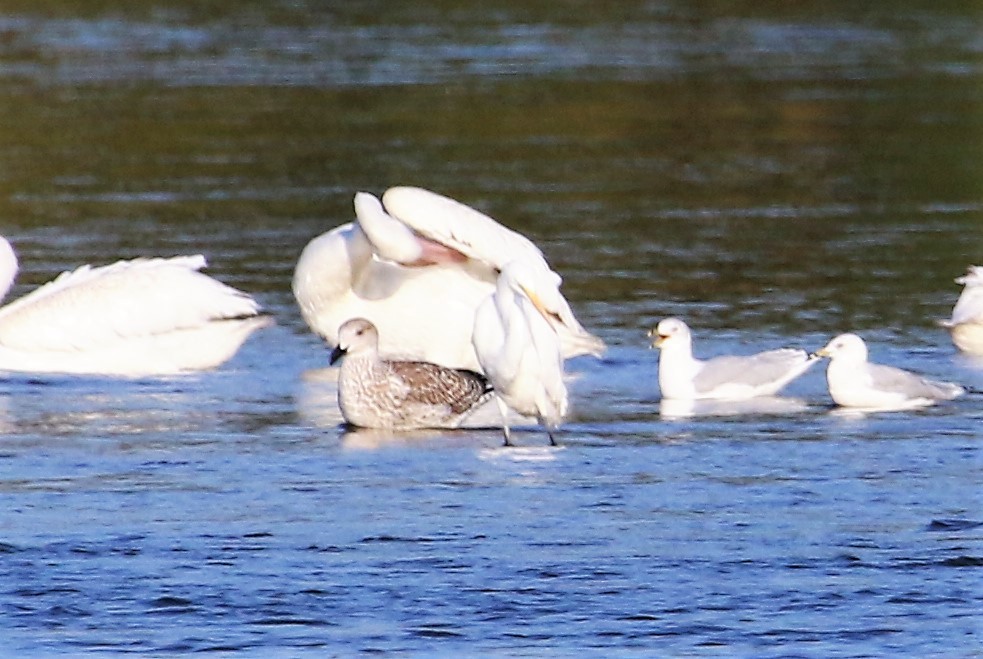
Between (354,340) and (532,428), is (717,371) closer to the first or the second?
(532,428)

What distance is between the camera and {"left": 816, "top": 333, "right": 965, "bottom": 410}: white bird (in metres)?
9.67

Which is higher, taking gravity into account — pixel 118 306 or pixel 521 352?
pixel 118 306

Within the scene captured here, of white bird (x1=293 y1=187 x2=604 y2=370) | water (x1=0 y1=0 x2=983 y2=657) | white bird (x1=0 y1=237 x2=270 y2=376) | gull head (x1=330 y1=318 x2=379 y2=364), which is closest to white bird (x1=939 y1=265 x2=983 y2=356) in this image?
water (x1=0 y1=0 x2=983 y2=657)

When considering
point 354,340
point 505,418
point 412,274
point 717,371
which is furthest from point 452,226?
point 505,418

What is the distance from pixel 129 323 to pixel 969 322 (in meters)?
3.81

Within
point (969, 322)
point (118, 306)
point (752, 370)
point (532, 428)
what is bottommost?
point (532, 428)

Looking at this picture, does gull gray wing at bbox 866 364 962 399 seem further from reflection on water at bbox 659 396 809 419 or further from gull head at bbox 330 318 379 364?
gull head at bbox 330 318 379 364

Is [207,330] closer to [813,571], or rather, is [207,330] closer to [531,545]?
[531,545]

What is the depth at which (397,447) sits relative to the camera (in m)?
9.19

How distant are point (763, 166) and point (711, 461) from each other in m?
9.60

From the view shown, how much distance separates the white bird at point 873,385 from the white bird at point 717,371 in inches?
10.0

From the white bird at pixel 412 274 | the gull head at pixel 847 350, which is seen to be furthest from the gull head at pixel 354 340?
the gull head at pixel 847 350

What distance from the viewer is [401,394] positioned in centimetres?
954

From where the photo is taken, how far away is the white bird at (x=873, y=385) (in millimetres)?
9672
